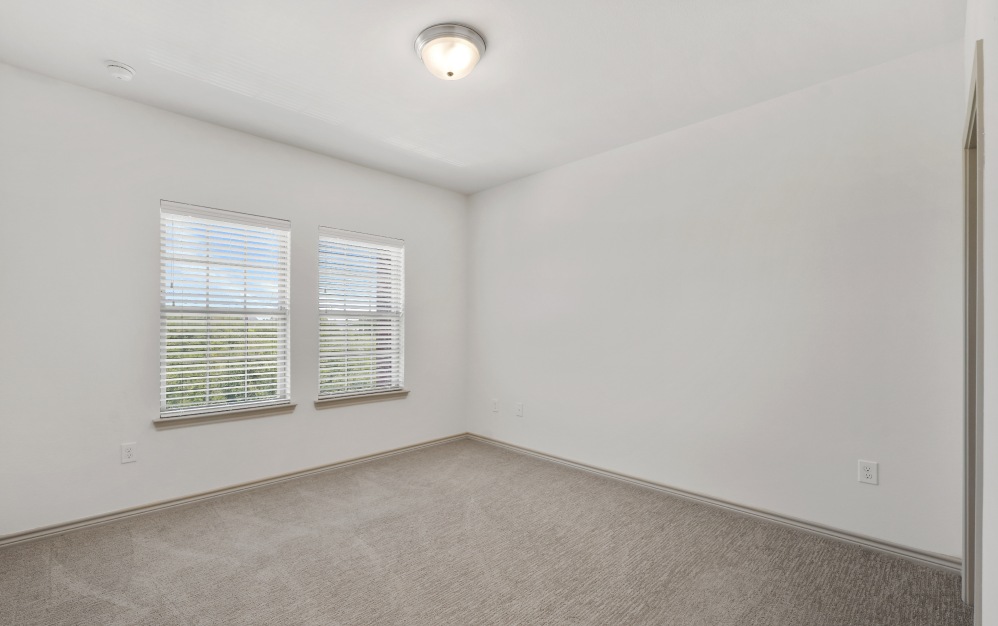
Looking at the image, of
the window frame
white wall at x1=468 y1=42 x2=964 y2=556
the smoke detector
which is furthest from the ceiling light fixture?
Result: the window frame

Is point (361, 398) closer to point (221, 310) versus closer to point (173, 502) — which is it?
point (221, 310)

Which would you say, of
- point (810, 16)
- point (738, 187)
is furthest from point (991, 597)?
point (738, 187)

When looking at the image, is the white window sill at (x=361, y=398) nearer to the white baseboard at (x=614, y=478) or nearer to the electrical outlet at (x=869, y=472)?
the white baseboard at (x=614, y=478)

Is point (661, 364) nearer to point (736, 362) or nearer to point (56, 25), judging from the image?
point (736, 362)

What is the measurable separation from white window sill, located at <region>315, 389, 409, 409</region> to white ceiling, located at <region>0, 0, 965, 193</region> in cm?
211

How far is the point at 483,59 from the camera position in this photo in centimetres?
248

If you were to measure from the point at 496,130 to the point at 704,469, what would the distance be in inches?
110

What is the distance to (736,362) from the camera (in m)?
3.03

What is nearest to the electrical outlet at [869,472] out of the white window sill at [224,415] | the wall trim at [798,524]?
the wall trim at [798,524]

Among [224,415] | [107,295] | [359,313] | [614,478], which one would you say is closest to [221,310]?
[107,295]

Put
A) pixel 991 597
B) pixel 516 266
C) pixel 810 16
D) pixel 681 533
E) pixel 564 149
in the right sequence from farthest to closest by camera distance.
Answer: pixel 516 266, pixel 564 149, pixel 681 533, pixel 810 16, pixel 991 597

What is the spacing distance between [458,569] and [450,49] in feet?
8.41

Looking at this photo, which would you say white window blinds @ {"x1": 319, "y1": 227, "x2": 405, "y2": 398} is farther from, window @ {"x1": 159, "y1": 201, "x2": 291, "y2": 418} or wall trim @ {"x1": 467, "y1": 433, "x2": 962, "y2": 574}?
wall trim @ {"x1": 467, "y1": 433, "x2": 962, "y2": 574}

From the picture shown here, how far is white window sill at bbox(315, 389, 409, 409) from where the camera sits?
3834mm
